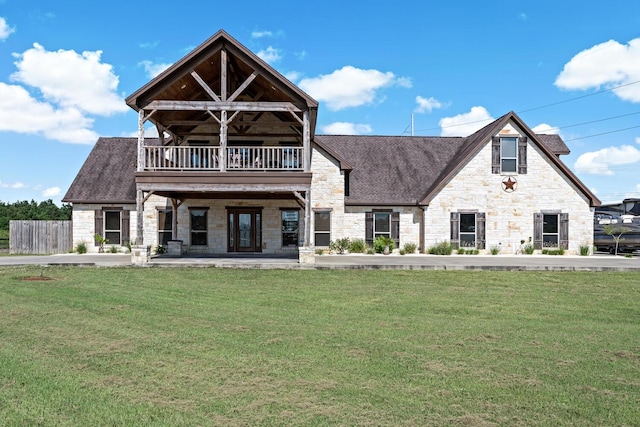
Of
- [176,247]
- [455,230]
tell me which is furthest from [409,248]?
[176,247]

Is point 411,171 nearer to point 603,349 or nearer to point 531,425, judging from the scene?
point 603,349

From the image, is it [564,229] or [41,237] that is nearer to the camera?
[564,229]

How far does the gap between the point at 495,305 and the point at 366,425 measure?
6.67 metres

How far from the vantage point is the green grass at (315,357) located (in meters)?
4.48

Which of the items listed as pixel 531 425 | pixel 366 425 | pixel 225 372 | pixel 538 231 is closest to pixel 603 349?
pixel 531 425

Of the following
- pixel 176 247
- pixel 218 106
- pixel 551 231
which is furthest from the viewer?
pixel 551 231

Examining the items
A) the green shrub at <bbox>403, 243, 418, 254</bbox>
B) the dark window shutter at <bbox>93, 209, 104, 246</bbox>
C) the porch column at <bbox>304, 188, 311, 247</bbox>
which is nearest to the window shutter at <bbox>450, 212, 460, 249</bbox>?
the green shrub at <bbox>403, 243, 418, 254</bbox>

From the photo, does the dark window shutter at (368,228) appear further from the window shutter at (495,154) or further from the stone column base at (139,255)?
the stone column base at (139,255)

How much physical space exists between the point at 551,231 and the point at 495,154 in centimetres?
468

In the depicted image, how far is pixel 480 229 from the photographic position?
2361 centimetres

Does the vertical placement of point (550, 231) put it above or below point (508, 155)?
below

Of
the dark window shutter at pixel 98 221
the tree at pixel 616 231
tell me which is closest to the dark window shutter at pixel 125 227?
the dark window shutter at pixel 98 221

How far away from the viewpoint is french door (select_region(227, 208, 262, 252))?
75.8 ft

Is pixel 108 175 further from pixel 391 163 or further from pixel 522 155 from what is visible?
pixel 522 155
